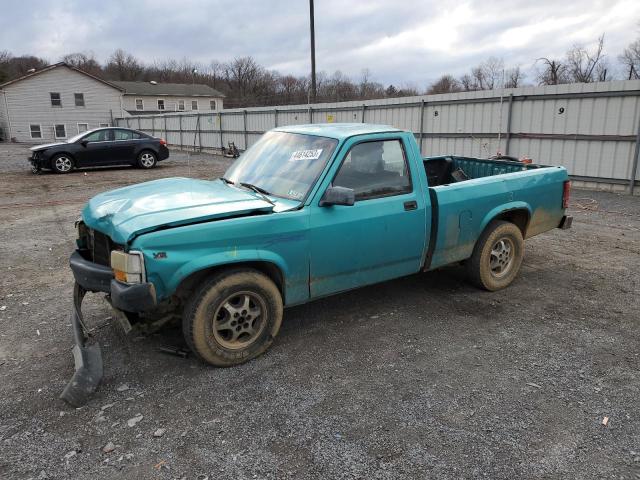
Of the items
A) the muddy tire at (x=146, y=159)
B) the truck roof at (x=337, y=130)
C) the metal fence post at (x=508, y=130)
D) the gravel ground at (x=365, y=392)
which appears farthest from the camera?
the muddy tire at (x=146, y=159)


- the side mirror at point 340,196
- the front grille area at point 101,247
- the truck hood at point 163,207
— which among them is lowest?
the front grille area at point 101,247

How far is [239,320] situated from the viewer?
3.72 meters

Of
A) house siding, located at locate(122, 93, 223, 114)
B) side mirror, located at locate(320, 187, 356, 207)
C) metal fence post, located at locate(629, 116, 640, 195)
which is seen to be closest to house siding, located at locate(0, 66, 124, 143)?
house siding, located at locate(122, 93, 223, 114)

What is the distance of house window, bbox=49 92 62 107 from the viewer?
44656 mm

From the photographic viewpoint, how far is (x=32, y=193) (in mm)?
12750

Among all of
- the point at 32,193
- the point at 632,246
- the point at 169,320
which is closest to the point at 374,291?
the point at 169,320

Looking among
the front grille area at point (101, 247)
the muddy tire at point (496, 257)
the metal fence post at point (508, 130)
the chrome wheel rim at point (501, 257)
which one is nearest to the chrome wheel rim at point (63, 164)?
the metal fence post at point (508, 130)

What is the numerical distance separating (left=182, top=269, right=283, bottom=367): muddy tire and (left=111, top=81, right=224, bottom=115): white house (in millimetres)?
60988

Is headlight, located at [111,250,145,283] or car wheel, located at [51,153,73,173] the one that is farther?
car wheel, located at [51,153,73,173]

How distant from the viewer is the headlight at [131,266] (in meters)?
3.23

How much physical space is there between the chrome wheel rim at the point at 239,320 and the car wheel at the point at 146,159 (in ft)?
53.2

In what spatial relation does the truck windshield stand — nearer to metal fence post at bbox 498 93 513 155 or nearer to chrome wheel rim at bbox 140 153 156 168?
metal fence post at bbox 498 93 513 155

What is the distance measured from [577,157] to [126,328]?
11317 mm

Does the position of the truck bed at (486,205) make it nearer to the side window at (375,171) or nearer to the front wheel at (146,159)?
the side window at (375,171)
